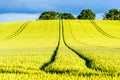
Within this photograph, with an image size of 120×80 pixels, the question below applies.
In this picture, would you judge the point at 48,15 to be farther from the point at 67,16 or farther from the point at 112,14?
the point at 112,14

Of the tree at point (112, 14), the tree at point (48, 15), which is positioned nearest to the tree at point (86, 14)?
the tree at point (112, 14)

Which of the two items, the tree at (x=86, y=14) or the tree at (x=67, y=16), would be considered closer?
the tree at (x=86, y=14)

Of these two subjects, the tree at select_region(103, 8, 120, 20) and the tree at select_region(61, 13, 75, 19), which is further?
the tree at select_region(61, 13, 75, 19)

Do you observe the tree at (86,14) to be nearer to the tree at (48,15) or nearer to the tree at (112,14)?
the tree at (112,14)

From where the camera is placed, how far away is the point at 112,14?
176375 millimetres

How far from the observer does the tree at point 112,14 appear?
6909 inches

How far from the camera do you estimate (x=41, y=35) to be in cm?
7806

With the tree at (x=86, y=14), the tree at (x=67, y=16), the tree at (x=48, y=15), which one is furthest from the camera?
the tree at (x=67, y=16)

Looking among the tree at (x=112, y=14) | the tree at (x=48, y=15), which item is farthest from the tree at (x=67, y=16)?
the tree at (x=112, y=14)

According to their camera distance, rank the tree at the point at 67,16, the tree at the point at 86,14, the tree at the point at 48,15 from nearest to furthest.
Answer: the tree at the point at 48,15 → the tree at the point at 86,14 → the tree at the point at 67,16

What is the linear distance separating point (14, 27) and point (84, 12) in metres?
88.9

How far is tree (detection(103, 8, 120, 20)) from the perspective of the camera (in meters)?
176

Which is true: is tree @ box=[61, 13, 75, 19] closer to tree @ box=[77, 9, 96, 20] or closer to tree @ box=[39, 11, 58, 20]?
tree @ box=[39, 11, 58, 20]

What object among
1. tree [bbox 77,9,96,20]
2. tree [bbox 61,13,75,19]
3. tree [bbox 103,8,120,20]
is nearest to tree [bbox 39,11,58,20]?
tree [bbox 61,13,75,19]
